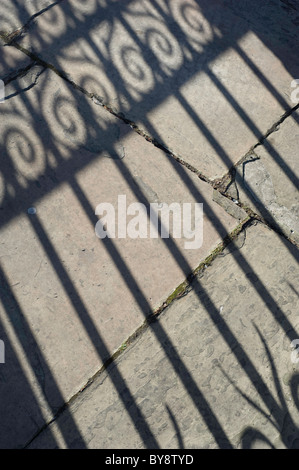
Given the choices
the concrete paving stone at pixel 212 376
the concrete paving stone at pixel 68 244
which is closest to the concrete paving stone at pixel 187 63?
the concrete paving stone at pixel 68 244

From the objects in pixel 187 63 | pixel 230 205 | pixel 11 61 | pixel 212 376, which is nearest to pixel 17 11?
pixel 11 61

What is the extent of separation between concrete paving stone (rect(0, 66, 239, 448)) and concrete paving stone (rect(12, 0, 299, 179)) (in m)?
0.18

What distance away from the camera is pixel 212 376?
2.20 m

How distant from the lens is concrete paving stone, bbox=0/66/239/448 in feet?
7.10

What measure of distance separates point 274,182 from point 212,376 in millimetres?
1166

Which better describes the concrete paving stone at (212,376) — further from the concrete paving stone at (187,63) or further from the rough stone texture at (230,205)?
the concrete paving stone at (187,63)

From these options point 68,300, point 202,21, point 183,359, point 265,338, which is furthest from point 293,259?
point 202,21

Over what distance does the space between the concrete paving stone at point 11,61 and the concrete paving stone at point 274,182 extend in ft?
4.83

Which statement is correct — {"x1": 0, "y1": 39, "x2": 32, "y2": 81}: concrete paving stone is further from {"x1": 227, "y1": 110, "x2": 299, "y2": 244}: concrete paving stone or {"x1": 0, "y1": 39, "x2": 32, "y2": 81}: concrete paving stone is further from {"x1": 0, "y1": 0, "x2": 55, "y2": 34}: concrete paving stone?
{"x1": 227, "y1": 110, "x2": 299, "y2": 244}: concrete paving stone

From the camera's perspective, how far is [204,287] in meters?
2.40

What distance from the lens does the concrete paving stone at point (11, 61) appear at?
114 inches

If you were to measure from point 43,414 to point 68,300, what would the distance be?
1.73 ft
